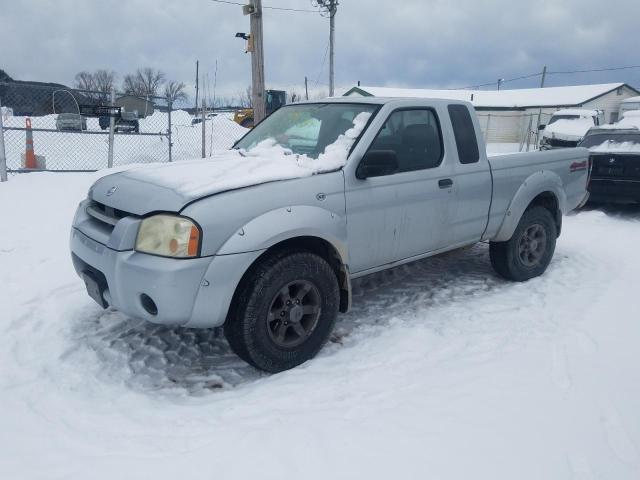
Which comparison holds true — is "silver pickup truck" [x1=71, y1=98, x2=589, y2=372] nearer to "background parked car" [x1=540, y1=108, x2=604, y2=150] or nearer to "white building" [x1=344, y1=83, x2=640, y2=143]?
"background parked car" [x1=540, y1=108, x2=604, y2=150]

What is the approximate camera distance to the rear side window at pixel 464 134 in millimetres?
4230

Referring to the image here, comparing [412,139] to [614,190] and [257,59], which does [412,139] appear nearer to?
[614,190]

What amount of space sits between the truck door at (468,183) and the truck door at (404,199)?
0.12 meters

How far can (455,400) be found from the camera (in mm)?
2781

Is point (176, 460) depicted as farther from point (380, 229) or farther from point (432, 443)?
point (380, 229)

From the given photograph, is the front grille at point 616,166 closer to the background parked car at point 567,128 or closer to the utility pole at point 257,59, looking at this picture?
the utility pole at point 257,59

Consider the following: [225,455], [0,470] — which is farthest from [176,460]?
[0,470]

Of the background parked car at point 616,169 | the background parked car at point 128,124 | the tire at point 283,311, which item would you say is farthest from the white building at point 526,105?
the tire at point 283,311

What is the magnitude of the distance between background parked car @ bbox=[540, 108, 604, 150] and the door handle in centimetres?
1284

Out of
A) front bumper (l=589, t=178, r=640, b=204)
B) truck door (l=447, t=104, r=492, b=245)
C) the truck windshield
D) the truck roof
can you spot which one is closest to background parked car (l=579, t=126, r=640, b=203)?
front bumper (l=589, t=178, r=640, b=204)

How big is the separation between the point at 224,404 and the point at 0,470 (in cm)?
109

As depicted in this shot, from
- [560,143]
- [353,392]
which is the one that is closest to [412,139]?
[353,392]

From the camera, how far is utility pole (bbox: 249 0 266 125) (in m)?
10.0

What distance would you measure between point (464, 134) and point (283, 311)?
93.4 inches
